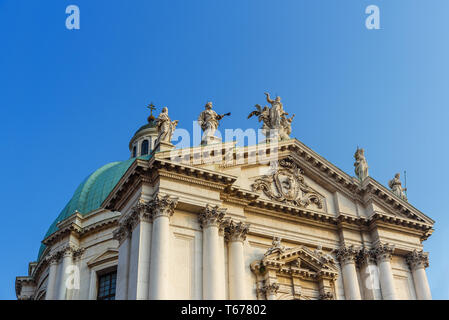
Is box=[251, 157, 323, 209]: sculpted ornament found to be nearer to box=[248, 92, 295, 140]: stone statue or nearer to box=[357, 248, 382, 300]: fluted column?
box=[248, 92, 295, 140]: stone statue

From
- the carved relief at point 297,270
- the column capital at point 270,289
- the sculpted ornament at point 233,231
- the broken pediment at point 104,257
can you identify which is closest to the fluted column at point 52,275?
the broken pediment at point 104,257

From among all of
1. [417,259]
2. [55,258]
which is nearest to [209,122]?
[417,259]

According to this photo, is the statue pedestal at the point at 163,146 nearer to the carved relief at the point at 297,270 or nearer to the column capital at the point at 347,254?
the carved relief at the point at 297,270

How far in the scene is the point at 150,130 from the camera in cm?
4950

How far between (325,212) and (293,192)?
1.85 metres

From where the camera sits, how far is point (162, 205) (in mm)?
24188

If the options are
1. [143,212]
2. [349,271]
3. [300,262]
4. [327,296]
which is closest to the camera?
[143,212]

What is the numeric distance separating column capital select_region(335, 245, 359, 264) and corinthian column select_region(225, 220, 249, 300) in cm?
526

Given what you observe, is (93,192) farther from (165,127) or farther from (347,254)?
(347,254)

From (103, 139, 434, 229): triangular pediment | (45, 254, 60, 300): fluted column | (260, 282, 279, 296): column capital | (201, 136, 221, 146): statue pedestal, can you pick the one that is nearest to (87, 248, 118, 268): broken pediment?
(45, 254, 60, 300): fluted column

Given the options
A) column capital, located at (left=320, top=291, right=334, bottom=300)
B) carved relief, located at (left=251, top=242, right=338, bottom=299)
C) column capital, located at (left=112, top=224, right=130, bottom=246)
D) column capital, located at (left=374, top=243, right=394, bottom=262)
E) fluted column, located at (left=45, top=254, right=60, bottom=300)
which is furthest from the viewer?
fluted column, located at (left=45, top=254, right=60, bottom=300)

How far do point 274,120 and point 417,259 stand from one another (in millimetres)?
9904

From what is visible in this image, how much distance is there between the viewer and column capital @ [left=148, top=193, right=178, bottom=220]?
2414 centimetres

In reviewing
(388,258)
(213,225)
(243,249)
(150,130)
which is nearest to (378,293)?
(388,258)
